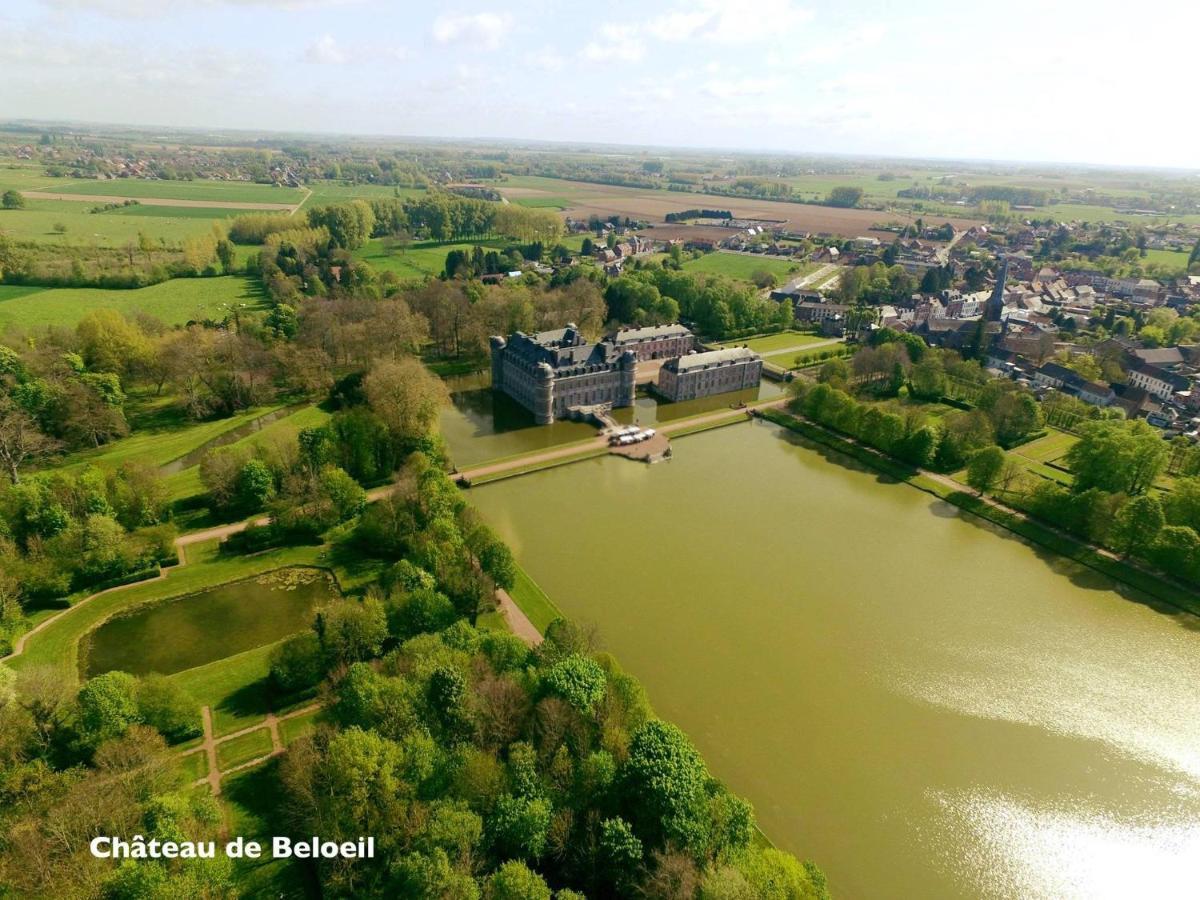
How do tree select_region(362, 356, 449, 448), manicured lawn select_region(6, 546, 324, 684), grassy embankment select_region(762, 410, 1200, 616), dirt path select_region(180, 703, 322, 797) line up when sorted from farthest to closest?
1. tree select_region(362, 356, 449, 448)
2. grassy embankment select_region(762, 410, 1200, 616)
3. manicured lawn select_region(6, 546, 324, 684)
4. dirt path select_region(180, 703, 322, 797)

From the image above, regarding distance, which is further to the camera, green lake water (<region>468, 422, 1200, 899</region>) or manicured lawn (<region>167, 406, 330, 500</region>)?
manicured lawn (<region>167, 406, 330, 500</region>)

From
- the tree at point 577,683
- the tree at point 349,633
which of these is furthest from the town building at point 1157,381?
the tree at point 349,633

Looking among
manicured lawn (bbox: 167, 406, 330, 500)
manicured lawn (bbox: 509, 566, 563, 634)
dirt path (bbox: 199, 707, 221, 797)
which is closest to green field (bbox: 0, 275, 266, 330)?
manicured lawn (bbox: 167, 406, 330, 500)

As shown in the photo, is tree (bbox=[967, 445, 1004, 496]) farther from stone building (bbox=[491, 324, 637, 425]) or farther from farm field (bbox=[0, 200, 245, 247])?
farm field (bbox=[0, 200, 245, 247])

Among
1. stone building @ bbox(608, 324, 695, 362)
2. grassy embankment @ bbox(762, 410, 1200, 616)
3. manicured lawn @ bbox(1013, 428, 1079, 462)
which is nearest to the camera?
grassy embankment @ bbox(762, 410, 1200, 616)

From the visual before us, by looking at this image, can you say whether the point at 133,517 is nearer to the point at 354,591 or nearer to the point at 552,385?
the point at 354,591

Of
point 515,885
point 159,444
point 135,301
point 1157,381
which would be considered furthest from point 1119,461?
point 135,301
